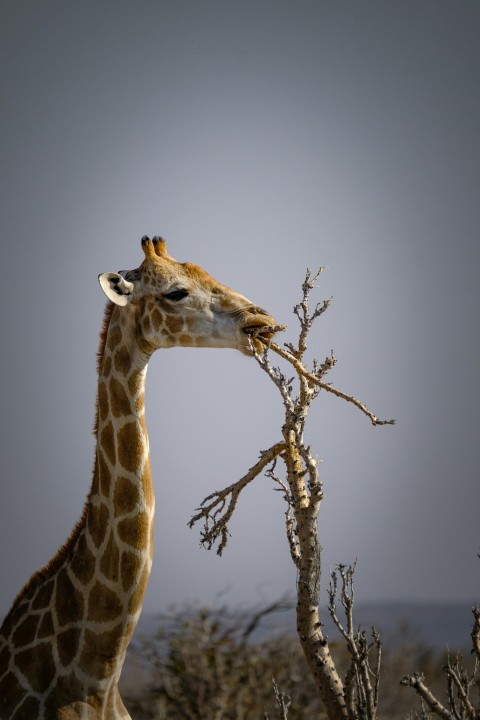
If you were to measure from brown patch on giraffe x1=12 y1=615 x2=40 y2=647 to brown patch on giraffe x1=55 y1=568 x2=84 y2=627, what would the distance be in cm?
16

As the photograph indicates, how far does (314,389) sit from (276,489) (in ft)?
2.17

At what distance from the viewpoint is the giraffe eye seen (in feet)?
18.4

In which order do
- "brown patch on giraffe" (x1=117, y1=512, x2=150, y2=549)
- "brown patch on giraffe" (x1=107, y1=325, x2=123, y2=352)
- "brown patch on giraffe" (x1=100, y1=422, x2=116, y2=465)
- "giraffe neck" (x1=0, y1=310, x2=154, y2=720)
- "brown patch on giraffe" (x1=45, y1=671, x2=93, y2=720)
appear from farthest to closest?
"brown patch on giraffe" (x1=107, y1=325, x2=123, y2=352) < "brown patch on giraffe" (x1=100, y1=422, x2=116, y2=465) < "brown patch on giraffe" (x1=117, y1=512, x2=150, y2=549) < "giraffe neck" (x1=0, y1=310, x2=154, y2=720) < "brown patch on giraffe" (x1=45, y1=671, x2=93, y2=720)

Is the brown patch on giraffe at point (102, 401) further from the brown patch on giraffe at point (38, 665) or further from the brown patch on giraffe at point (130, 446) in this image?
the brown patch on giraffe at point (38, 665)

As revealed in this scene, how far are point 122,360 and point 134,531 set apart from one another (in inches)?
40.9

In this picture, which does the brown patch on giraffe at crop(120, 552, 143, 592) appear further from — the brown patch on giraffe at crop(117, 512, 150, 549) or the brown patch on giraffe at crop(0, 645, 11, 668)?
the brown patch on giraffe at crop(0, 645, 11, 668)

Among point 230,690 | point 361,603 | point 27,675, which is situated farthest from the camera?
point 361,603

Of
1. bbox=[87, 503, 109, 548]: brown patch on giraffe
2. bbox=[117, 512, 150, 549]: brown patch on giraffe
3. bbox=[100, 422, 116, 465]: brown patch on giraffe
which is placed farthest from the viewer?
bbox=[100, 422, 116, 465]: brown patch on giraffe

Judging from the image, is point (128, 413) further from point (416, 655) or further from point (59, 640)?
point (416, 655)

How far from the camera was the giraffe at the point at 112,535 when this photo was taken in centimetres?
505

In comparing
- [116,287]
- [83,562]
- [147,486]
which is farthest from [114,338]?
[83,562]

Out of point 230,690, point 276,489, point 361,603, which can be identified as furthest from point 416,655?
point 361,603

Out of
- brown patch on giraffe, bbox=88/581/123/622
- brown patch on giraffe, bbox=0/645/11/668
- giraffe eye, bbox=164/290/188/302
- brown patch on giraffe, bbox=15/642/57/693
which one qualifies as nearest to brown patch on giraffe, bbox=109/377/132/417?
giraffe eye, bbox=164/290/188/302

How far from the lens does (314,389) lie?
5.76 meters
